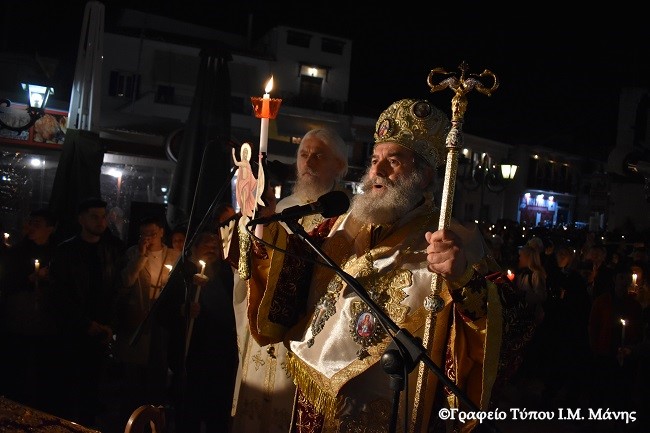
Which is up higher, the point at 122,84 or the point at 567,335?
the point at 122,84

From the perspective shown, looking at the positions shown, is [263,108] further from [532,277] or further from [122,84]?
[122,84]

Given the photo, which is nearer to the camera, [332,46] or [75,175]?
[75,175]

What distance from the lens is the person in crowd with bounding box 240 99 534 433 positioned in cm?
246

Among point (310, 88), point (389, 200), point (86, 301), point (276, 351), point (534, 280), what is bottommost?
point (86, 301)

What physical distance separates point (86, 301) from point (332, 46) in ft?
120

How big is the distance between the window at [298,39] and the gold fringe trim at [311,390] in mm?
36824

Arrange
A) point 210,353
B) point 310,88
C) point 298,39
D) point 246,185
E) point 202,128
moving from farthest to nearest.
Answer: point 310,88
point 298,39
point 202,128
point 210,353
point 246,185

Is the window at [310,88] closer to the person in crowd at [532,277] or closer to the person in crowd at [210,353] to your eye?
the person in crowd at [532,277]

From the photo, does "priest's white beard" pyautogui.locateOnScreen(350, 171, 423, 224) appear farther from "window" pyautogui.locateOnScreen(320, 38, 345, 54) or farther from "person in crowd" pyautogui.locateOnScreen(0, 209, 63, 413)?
"window" pyautogui.locateOnScreen(320, 38, 345, 54)

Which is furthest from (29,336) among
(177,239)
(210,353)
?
(210,353)

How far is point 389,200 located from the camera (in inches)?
115

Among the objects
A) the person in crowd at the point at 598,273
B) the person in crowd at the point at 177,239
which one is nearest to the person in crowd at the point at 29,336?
the person in crowd at the point at 177,239

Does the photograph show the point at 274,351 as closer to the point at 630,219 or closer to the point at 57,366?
the point at 57,366

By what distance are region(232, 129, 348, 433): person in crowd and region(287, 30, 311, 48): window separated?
35162 mm
